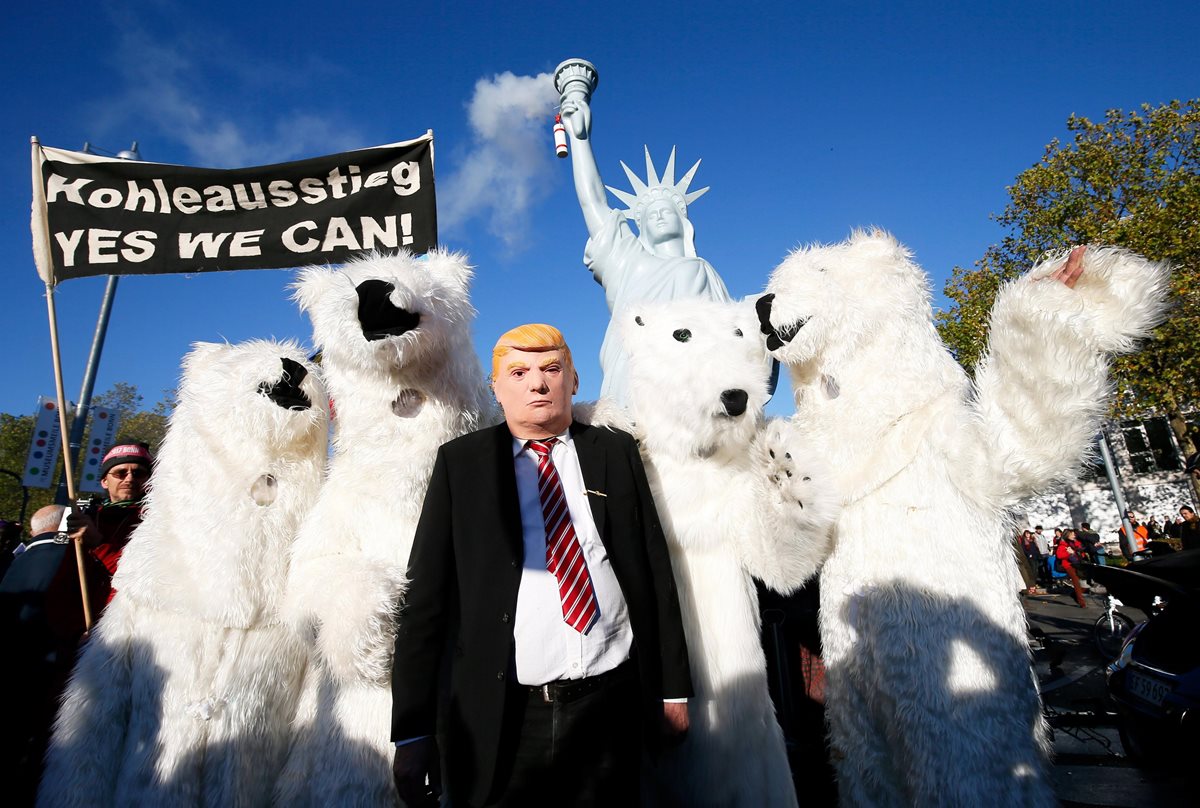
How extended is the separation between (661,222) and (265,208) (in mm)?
3858

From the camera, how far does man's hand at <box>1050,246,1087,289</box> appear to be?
1.94 meters

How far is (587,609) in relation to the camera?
5.90ft

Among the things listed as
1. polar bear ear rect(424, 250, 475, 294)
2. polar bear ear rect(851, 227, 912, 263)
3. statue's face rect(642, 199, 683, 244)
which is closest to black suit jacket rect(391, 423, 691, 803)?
polar bear ear rect(424, 250, 475, 294)

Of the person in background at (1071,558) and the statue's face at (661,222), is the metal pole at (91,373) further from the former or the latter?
the person in background at (1071,558)

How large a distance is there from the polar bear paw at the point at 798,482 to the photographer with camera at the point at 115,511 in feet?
8.38

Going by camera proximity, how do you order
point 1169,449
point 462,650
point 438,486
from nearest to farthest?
point 462,650 < point 438,486 < point 1169,449

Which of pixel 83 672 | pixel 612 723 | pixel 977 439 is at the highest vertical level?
pixel 977 439

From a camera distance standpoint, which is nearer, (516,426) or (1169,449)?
(516,426)

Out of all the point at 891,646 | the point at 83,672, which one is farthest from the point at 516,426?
the point at 83,672

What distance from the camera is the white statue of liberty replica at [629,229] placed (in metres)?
5.09

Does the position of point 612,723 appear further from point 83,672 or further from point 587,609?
point 83,672

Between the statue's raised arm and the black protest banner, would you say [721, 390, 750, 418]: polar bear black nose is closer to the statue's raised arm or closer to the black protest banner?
the black protest banner

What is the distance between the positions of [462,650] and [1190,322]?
52.4 ft

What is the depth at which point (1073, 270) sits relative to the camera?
195cm
